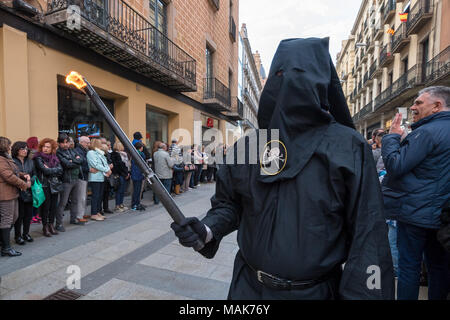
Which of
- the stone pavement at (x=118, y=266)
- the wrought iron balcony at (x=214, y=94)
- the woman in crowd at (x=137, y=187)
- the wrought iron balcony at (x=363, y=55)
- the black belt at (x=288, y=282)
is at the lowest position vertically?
the stone pavement at (x=118, y=266)

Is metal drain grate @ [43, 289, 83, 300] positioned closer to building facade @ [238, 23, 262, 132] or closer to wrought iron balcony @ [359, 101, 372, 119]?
building facade @ [238, 23, 262, 132]

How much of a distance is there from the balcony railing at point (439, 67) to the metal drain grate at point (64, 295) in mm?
15708

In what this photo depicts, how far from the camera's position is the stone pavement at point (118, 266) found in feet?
9.32

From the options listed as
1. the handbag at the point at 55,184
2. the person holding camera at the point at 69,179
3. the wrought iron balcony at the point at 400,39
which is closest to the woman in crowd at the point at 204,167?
the person holding camera at the point at 69,179

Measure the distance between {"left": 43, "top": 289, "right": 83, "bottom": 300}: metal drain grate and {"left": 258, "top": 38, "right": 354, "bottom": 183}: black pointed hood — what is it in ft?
8.71

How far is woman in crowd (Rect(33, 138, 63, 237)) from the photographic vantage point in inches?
177

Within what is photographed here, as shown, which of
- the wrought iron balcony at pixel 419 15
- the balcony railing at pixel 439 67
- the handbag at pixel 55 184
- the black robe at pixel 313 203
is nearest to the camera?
the black robe at pixel 313 203

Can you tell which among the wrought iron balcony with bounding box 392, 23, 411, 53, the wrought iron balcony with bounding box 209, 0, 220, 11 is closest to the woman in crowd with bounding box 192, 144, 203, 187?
the wrought iron balcony with bounding box 209, 0, 220, 11

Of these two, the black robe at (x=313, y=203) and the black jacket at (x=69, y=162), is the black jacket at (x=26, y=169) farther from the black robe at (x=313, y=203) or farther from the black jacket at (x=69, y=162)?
the black robe at (x=313, y=203)

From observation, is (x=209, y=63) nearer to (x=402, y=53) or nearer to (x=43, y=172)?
(x=43, y=172)

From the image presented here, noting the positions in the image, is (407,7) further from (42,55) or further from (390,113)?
(42,55)

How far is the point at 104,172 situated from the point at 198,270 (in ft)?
11.9

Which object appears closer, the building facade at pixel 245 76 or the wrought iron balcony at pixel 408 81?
the wrought iron balcony at pixel 408 81
